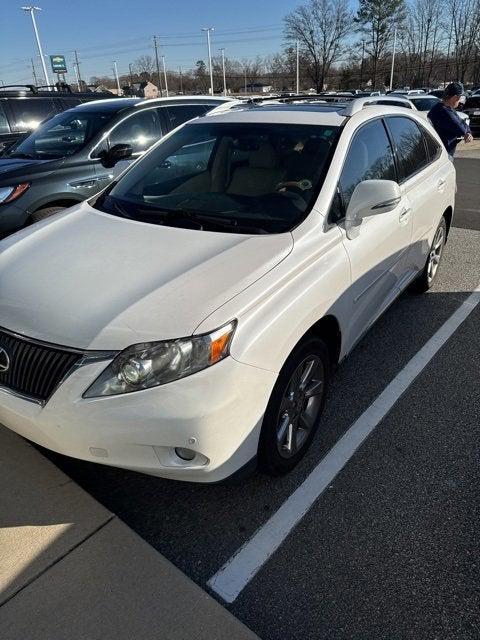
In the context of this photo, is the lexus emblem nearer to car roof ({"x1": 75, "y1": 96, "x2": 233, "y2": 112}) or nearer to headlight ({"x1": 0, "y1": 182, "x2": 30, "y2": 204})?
headlight ({"x1": 0, "y1": 182, "x2": 30, "y2": 204})

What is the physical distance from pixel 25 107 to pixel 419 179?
7.45 metres

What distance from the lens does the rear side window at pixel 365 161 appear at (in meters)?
2.82

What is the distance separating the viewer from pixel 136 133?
236 inches

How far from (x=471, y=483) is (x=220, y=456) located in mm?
1387

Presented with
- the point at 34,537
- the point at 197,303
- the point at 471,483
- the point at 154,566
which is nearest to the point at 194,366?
the point at 197,303


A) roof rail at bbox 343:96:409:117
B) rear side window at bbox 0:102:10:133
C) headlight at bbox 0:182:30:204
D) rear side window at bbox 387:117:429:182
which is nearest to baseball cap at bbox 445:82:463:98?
rear side window at bbox 387:117:429:182

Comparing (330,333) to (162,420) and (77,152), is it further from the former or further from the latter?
(77,152)

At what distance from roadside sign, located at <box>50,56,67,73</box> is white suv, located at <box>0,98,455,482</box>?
51.4 metres

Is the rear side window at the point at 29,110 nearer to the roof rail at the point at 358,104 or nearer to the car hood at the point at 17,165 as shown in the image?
the car hood at the point at 17,165

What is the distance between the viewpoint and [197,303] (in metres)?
2.05

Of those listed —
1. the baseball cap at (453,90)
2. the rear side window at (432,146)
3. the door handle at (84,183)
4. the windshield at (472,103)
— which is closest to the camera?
the rear side window at (432,146)

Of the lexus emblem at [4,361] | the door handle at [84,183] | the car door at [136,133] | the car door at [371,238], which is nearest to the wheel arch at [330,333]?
the car door at [371,238]

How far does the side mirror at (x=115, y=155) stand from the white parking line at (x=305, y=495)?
3.74m

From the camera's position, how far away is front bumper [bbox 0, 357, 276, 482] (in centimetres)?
190
